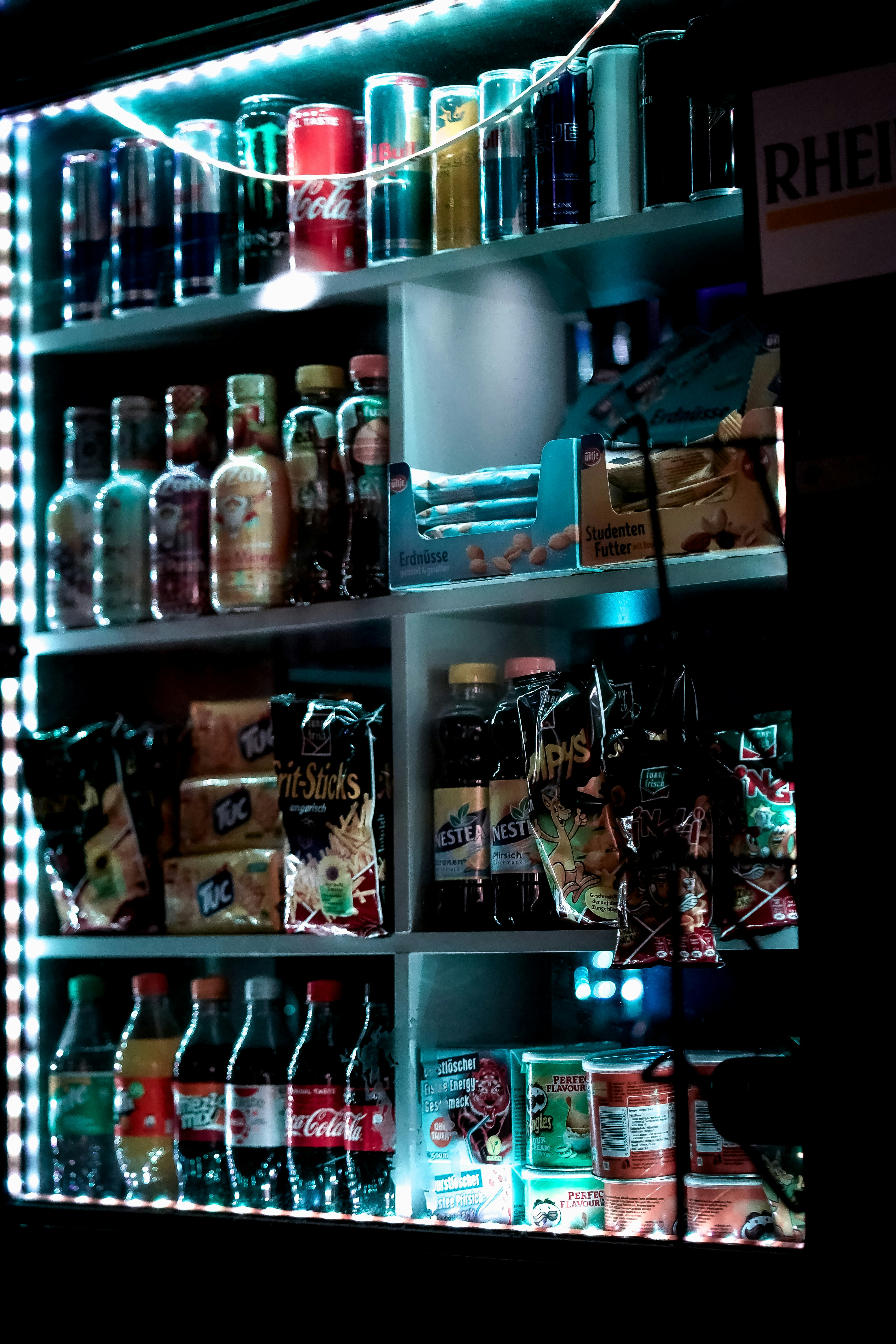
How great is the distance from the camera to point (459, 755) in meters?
1.85

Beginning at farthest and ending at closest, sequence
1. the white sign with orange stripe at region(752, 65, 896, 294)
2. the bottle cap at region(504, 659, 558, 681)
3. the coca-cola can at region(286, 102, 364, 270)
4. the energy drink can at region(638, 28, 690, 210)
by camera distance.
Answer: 1. the coca-cola can at region(286, 102, 364, 270)
2. the bottle cap at region(504, 659, 558, 681)
3. the energy drink can at region(638, 28, 690, 210)
4. the white sign with orange stripe at region(752, 65, 896, 294)

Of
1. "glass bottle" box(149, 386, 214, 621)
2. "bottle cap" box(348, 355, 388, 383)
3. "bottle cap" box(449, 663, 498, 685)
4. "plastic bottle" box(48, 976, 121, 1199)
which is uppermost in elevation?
"bottle cap" box(348, 355, 388, 383)

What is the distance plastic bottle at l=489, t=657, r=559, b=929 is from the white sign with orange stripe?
0.63 m

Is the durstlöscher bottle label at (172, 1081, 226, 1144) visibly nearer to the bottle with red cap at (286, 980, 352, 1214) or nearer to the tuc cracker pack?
the bottle with red cap at (286, 980, 352, 1214)

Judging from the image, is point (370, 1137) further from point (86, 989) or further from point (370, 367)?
point (370, 367)

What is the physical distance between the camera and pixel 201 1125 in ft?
6.28

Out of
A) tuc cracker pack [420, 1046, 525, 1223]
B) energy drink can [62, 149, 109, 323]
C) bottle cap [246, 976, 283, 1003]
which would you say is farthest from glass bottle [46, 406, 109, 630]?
tuc cracker pack [420, 1046, 525, 1223]

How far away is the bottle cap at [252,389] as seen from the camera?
2010 millimetres

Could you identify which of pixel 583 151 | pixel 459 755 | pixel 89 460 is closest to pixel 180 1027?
pixel 459 755

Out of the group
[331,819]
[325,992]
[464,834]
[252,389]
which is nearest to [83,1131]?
[325,992]

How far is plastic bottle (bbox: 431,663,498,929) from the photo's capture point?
1.79 metres

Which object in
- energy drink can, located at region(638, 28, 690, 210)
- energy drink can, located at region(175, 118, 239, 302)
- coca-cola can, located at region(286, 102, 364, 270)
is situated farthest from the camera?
energy drink can, located at region(175, 118, 239, 302)

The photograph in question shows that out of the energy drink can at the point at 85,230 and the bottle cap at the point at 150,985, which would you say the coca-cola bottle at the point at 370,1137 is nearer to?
the bottle cap at the point at 150,985

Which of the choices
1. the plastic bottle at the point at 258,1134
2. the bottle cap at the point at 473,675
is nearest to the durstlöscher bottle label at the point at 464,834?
the bottle cap at the point at 473,675
